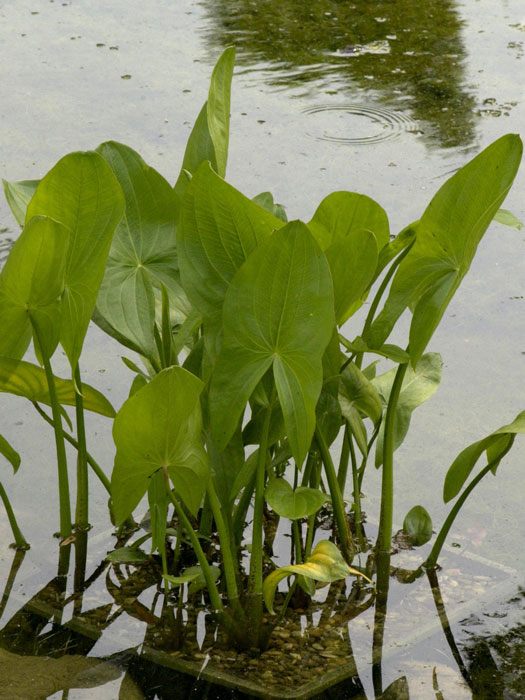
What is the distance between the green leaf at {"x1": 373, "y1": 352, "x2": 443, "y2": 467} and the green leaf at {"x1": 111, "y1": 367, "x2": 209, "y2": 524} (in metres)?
0.37

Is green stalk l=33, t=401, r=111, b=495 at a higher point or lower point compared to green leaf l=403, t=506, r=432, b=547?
higher

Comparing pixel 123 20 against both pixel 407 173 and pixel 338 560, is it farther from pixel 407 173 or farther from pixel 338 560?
pixel 338 560

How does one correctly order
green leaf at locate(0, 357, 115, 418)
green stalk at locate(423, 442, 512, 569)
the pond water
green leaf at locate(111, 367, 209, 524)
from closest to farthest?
green leaf at locate(111, 367, 209, 524) → green leaf at locate(0, 357, 115, 418) → green stalk at locate(423, 442, 512, 569) → the pond water

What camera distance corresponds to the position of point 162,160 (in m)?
2.88

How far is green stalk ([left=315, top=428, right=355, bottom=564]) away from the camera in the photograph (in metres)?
1.44

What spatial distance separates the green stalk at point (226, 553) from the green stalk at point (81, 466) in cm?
20

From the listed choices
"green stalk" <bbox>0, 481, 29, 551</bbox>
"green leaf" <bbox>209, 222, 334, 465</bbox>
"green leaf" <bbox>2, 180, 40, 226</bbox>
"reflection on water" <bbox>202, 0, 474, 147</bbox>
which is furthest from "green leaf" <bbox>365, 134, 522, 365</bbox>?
"reflection on water" <bbox>202, 0, 474, 147</bbox>

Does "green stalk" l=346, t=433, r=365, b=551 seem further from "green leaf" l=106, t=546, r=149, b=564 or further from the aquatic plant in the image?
"green leaf" l=106, t=546, r=149, b=564

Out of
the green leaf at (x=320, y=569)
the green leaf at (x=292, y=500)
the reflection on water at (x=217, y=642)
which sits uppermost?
the green leaf at (x=292, y=500)

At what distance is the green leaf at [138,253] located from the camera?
4.60ft

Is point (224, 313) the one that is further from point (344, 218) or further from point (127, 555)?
point (127, 555)

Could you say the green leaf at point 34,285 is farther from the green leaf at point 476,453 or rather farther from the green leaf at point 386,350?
the green leaf at point 476,453

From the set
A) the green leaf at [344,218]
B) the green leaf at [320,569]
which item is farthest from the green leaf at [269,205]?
the green leaf at [320,569]

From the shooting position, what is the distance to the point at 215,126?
1.42m
